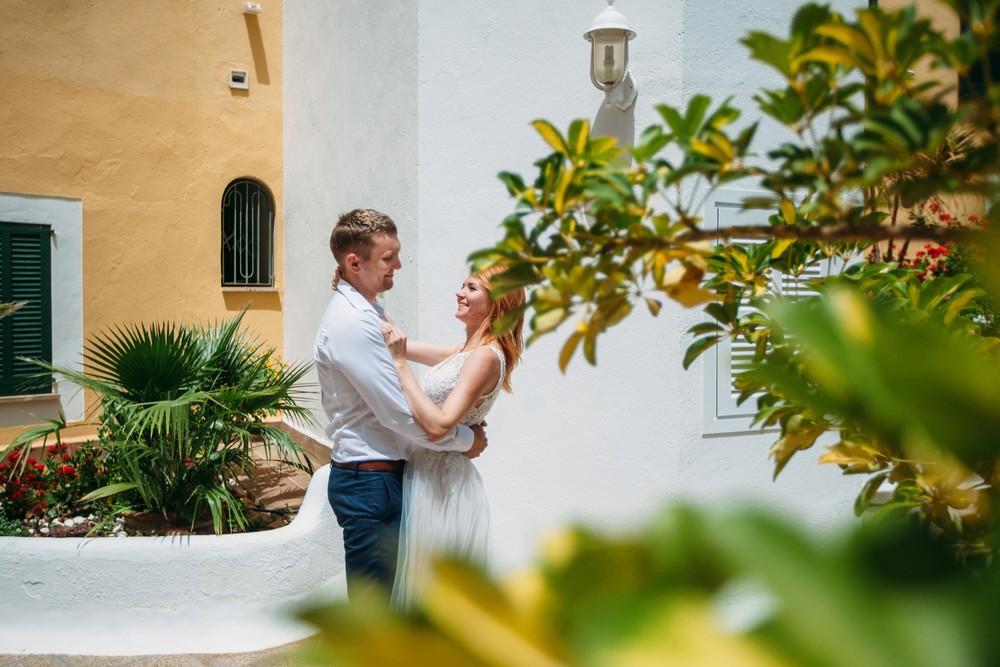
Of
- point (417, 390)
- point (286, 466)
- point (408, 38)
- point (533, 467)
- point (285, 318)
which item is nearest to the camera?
point (417, 390)

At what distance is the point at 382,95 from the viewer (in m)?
5.36

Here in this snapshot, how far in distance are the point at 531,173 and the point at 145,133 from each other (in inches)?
179

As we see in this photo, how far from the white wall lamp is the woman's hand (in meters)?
1.97

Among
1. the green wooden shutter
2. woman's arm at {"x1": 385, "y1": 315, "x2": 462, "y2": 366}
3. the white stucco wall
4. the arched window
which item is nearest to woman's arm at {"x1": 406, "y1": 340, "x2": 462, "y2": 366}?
woman's arm at {"x1": 385, "y1": 315, "x2": 462, "y2": 366}

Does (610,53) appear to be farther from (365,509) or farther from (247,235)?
(247,235)

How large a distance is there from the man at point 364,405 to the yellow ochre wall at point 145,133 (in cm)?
481

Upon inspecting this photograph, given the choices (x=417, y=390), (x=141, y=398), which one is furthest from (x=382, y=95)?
(x=417, y=390)

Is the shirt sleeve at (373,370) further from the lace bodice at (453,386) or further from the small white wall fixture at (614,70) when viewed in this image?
the small white wall fixture at (614,70)

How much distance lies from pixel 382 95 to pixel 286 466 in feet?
10.2

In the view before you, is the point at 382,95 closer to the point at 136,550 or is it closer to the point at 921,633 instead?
the point at 136,550

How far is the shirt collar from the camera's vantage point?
3.09m

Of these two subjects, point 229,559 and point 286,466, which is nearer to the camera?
point 229,559

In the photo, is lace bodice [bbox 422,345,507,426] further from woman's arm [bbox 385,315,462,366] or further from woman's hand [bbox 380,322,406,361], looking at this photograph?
woman's arm [bbox 385,315,462,366]

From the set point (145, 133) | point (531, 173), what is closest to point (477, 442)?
point (531, 173)
